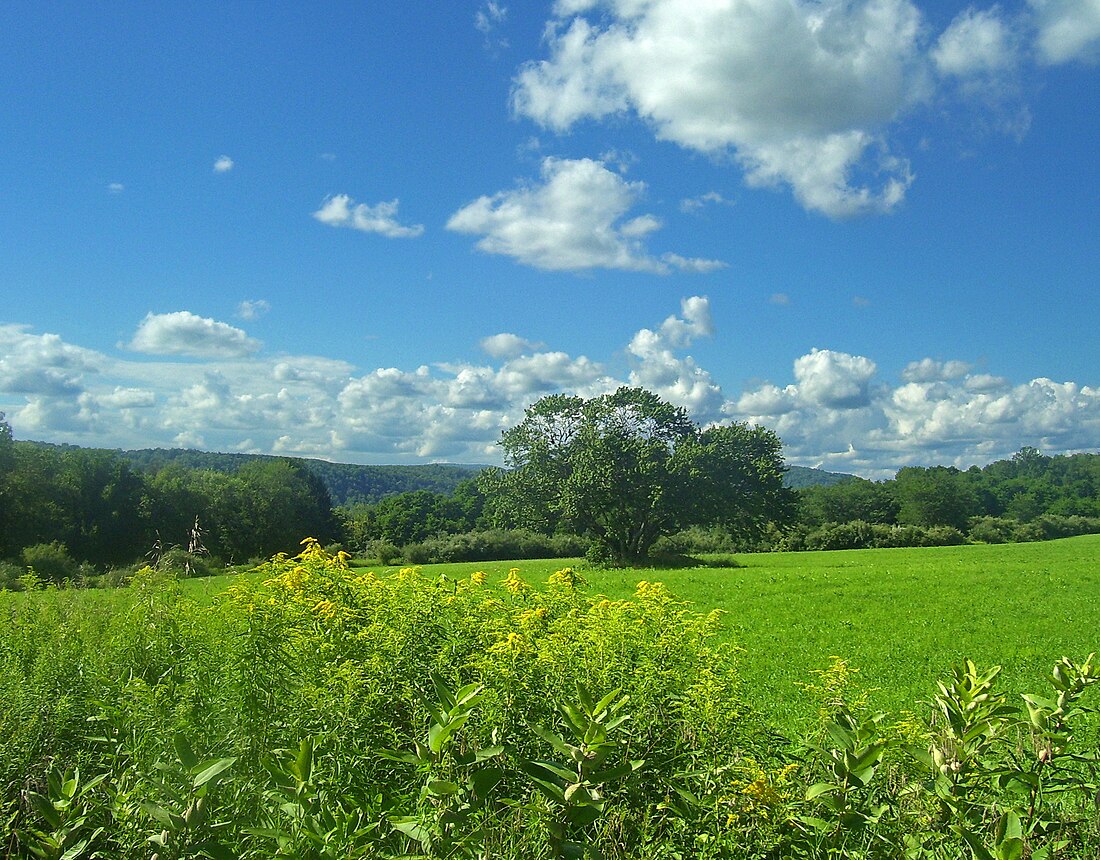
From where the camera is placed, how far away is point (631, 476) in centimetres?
3525

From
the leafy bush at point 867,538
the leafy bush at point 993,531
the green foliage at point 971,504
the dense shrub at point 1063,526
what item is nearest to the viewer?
the leafy bush at point 867,538

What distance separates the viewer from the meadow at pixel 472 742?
7.06ft

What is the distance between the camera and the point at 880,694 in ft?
35.3

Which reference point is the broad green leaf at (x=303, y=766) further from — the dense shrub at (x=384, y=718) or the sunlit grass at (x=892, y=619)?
the sunlit grass at (x=892, y=619)

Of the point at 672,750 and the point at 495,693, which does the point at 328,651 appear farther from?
the point at 672,750

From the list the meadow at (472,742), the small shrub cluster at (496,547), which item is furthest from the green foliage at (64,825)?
the small shrub cluster at (496,547)

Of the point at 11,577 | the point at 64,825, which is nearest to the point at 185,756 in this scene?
the point at 64,825

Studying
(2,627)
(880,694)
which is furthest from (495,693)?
(880,694)

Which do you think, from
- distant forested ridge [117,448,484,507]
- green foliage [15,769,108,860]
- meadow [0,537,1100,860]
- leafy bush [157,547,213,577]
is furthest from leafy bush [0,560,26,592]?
distant forested ridge [117,448,484,507]

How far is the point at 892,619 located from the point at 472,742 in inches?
719

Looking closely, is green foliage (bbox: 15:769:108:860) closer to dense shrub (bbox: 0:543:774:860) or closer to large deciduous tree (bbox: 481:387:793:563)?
dense shrub (bbox: 0:543:774:860)

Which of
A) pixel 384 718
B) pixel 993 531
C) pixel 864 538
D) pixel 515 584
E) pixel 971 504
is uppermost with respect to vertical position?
pixel 971 504

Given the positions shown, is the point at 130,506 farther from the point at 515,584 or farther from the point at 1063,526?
the point at 1063,526

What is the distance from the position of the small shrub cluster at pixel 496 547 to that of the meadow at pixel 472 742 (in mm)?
41933
